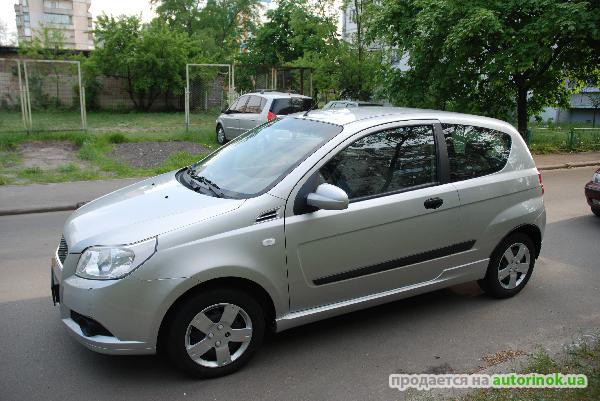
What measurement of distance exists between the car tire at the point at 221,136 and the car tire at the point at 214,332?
13.4 meters

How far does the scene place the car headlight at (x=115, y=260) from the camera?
331 cm

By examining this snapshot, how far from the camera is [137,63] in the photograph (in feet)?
90.0

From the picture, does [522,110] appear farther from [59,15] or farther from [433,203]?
[59,15]

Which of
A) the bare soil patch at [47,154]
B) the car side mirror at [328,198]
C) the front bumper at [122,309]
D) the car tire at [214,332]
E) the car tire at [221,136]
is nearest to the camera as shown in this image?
the front bumper at [122,309]

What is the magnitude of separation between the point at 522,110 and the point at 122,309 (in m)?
15.7

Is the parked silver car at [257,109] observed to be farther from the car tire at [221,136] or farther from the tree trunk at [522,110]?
the tree trunk at [522,110]

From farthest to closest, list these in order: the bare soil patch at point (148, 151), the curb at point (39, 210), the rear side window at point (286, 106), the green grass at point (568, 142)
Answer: the green grass at point (568, 142) → the rear side window at point (286, 106) → the bare soil patch at point (148, 151) → the curb at point (39, 210)

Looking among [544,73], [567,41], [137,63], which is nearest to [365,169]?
[567,41]

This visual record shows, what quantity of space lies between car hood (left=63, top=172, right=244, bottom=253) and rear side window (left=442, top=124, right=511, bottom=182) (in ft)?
6.40

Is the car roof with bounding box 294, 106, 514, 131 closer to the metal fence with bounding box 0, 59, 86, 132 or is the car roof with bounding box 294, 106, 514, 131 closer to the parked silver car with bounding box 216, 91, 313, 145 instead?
the parked silver car with bounding box 216, 91, 313, 145

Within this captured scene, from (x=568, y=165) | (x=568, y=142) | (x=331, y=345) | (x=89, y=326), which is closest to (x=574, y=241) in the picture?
(x=331, y=345)

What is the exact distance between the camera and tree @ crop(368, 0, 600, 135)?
1290cm

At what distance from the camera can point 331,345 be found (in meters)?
4.13

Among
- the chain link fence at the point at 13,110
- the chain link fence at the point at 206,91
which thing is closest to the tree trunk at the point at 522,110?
the chain link fence at the point at 206,91
